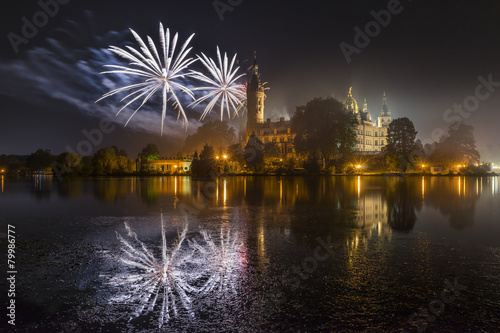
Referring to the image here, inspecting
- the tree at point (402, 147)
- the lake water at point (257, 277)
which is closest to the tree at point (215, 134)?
the tree at point (402, 147)

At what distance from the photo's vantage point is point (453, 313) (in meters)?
5.48

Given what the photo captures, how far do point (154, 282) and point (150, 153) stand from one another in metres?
146

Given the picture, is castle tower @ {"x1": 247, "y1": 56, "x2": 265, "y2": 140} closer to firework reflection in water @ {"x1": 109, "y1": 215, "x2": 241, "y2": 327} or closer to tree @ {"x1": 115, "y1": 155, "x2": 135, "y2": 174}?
tree @ {"x1": 115, "y1": 155, "x2": 135, "y2": 174}

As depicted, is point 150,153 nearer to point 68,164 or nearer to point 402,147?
point 68,164

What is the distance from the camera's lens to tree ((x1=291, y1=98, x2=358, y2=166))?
8662 cm

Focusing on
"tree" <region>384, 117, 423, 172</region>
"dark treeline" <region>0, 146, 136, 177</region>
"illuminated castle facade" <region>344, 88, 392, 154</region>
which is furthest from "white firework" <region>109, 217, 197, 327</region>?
"illuminated castle facade" <region>344, 88, 392, 154</region>

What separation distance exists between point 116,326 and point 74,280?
97.4 inches

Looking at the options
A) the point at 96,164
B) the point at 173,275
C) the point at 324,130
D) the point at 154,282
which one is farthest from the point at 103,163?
the point at 154,282

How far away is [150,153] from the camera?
5797 inches

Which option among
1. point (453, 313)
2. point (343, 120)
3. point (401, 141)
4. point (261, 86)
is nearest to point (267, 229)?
point (453, 313)

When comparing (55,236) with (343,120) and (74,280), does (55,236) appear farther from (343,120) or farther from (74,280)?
(343,120)

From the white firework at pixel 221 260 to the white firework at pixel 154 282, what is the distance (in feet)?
1.50

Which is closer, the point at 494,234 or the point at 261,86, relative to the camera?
the point at 494,234

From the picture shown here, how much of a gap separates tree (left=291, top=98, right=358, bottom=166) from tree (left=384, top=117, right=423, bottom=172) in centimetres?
991
